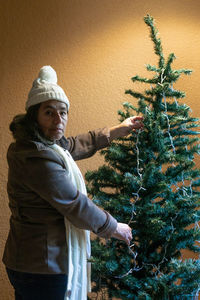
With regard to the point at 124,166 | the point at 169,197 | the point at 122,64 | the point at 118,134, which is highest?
the point at 122,64

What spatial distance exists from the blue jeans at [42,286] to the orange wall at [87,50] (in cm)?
81

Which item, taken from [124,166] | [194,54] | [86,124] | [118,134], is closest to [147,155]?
[124,166]

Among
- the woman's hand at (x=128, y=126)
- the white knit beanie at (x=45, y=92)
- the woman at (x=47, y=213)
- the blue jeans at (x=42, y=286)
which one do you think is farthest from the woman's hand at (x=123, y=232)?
the white knit beanie at (x=45, y=92)

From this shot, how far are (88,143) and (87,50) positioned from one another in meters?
0.72

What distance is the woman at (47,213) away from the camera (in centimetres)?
96

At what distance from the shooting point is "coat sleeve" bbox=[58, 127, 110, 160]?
1301mm

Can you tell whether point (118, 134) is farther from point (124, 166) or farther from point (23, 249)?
point (23, 249)

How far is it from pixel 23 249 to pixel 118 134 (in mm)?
569

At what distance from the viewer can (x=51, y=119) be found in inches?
41.9

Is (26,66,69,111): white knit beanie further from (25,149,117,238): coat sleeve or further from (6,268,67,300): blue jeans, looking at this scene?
(6,268,67,300): blue jeans

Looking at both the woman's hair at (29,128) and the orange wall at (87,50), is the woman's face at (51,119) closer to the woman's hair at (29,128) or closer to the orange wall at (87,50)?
the woman's hair at (29,128)

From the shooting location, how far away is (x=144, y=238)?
1036mm

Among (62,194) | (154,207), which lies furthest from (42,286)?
(154,207)

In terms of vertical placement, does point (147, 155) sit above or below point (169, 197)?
above
